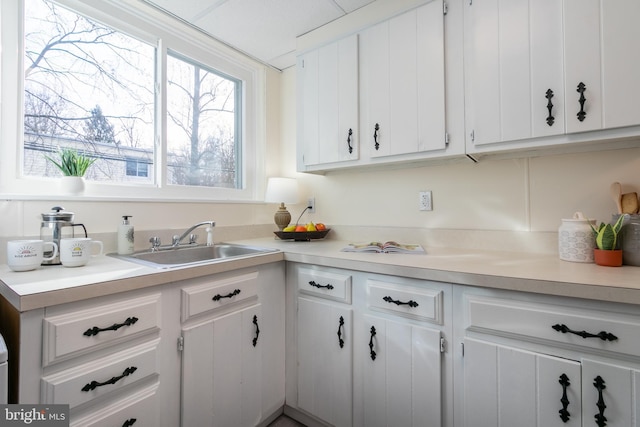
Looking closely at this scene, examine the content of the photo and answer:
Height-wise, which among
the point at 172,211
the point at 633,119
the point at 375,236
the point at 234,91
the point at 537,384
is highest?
the point at 234,91

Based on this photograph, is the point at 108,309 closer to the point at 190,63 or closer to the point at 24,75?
the point at 24,75

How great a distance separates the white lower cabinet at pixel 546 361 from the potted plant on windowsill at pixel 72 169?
5.71 ft

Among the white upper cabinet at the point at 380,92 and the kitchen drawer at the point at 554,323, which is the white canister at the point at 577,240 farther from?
the white upper cabinet at the point at 380,92

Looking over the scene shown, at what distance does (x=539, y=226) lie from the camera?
1484 mm

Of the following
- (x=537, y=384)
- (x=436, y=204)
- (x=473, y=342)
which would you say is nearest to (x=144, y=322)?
(x=473, y=342)

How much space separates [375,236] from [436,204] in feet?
1.45

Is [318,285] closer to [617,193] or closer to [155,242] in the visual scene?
[155,242]

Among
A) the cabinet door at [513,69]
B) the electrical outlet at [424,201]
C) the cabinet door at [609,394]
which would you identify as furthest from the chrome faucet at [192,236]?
the cabinet door at [609,394]

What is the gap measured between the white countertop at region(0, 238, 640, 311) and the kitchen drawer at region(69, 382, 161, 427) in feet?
1.21

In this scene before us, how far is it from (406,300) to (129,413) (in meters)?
1.07

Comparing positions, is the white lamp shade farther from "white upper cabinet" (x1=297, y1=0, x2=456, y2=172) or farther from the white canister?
the white canister

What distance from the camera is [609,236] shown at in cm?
113

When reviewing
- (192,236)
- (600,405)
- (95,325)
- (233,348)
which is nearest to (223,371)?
(233,348)

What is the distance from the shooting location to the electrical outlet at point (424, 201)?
5.93 feet
